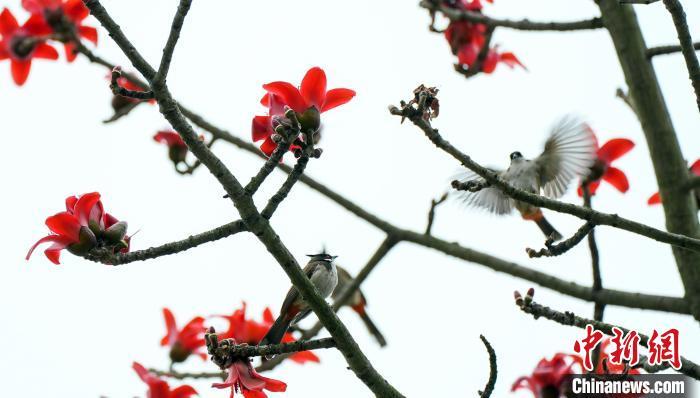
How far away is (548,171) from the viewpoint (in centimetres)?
413

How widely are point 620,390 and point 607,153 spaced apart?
1494 mm

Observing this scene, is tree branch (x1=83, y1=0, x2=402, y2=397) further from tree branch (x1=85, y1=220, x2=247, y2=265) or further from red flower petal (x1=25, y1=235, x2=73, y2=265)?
red flower petal (x1=25, y1=235, x2=73, y2=265)

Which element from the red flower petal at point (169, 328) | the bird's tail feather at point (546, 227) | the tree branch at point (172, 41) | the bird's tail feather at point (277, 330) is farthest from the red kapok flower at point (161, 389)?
the bird's tail feather at point (546, 227)

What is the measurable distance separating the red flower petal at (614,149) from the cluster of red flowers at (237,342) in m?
1.52

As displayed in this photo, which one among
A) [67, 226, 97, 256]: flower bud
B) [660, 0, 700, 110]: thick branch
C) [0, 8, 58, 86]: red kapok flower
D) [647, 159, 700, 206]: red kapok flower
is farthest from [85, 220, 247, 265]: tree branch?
[647, 159, 700, 206]: red kapok flower

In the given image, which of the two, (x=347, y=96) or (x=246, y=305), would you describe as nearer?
(x=347, y=96)

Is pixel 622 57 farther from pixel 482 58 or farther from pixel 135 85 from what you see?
pixel 135 85

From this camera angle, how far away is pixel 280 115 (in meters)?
2.18

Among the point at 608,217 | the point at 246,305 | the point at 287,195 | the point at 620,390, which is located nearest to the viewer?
the point at 287,195

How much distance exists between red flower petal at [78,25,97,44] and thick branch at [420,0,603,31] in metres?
1.44

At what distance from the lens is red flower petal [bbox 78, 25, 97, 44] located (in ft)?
12.4

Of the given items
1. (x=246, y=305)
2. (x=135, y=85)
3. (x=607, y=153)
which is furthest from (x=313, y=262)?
(x=607, y=153)

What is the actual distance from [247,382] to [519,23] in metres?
1.68
